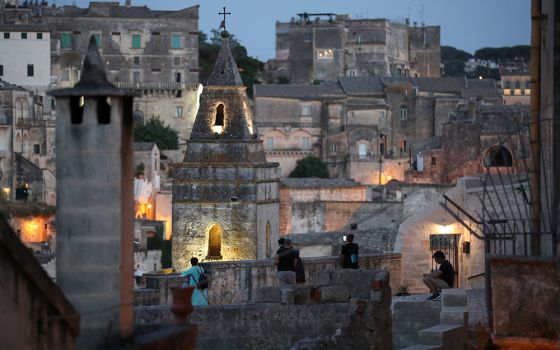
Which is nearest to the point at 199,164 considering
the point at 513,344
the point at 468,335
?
the point at 468,335

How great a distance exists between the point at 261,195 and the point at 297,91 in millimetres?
64419

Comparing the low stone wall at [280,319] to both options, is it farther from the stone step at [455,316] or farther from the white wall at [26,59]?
the white wall at [26,59]

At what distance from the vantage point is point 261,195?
45.1 m

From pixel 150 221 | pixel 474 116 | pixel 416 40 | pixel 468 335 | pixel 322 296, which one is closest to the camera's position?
pixel 468 335

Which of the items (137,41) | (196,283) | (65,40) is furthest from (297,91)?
(196,283)

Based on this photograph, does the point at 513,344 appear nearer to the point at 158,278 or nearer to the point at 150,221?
the point at 158,278

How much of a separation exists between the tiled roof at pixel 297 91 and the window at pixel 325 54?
19766mm

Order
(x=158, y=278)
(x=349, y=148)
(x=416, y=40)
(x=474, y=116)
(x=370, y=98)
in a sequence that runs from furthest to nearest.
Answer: (x=416, y=40) → (x=370, y=98) → (x=349, y=148) → (x=474, y=116) → (x=158, y=278)

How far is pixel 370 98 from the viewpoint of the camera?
113 m

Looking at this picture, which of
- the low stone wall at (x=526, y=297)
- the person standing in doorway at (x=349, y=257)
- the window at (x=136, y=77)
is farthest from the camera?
the window at (x=136, y=77)

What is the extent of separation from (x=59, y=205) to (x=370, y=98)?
324 feet

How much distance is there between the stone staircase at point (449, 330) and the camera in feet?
61.9

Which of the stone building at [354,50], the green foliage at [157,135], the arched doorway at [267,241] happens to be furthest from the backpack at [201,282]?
the stone building at [354,50]

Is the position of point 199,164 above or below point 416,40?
below
